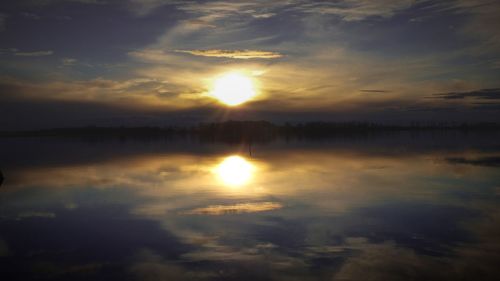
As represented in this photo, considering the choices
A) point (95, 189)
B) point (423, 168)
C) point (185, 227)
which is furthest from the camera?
point (423, 168)

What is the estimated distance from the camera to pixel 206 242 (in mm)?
10812

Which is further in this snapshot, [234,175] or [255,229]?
[234,175]

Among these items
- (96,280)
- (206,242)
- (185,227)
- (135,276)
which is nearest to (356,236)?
(206,242)

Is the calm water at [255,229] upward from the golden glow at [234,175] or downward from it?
downward

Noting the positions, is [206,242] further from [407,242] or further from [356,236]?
[407,242]

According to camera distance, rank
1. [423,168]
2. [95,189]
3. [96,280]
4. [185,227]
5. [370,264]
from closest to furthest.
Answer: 1. [96,280]
2. [370,264]
3. [185,227]
4. [95,189]
5. [423,168]

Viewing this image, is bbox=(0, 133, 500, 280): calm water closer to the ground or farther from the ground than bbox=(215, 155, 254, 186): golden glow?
closer to the ground

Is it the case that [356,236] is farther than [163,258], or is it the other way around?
[356,236]

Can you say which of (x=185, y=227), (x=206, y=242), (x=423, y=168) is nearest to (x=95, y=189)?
(x=185, y=227)

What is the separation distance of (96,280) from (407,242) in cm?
706

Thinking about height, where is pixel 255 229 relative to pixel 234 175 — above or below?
below

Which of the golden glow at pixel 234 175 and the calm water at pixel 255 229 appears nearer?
the calm water at pixel 255 229

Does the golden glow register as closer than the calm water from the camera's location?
No

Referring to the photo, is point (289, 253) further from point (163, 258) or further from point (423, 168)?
point (423, 168)
